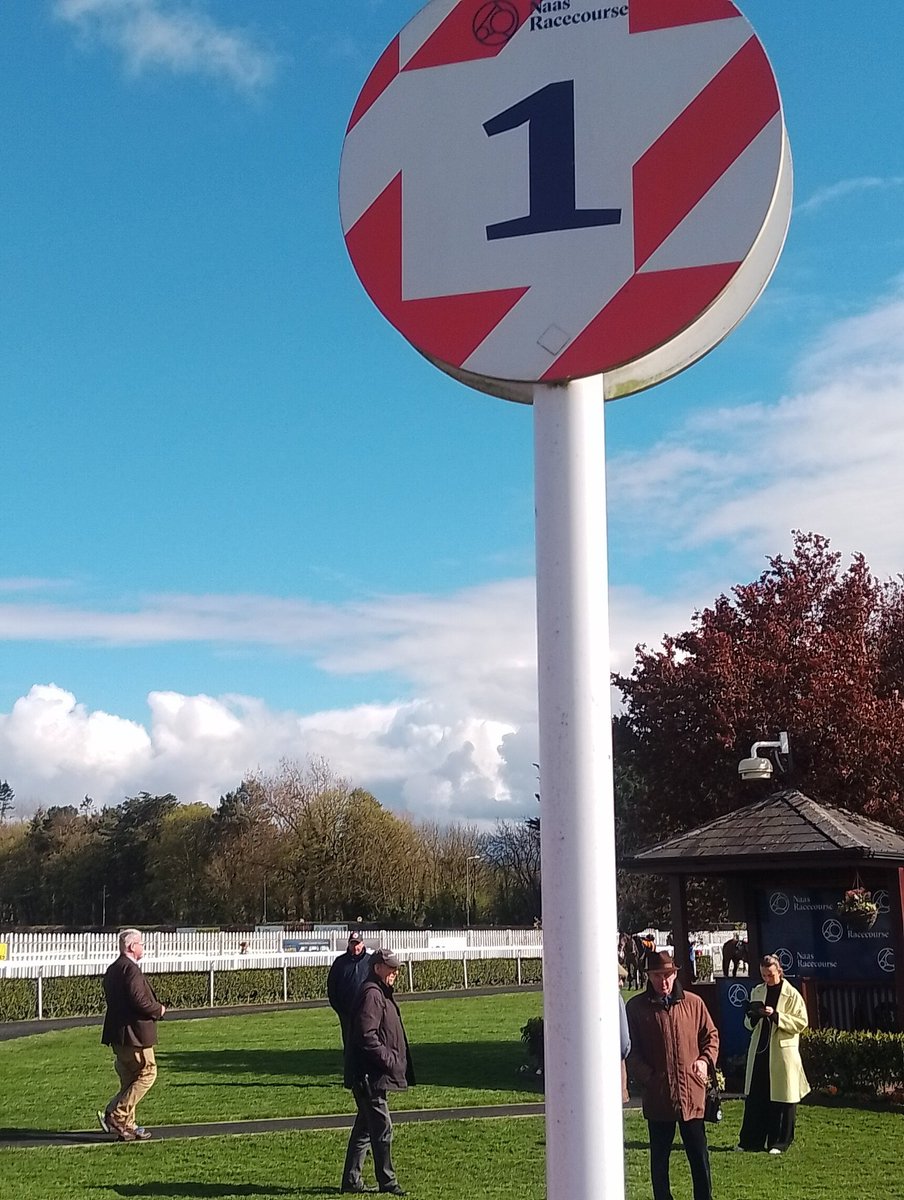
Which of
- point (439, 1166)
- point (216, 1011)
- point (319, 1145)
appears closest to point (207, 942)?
point (216, 1011)

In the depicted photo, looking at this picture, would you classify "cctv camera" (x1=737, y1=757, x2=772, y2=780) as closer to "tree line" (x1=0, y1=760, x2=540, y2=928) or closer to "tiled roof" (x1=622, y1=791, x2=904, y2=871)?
"tiled roof" (x1=622, y1=791, x2=904, y2=871)

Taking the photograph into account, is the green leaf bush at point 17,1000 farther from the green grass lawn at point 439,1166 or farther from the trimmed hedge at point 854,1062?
the trimmed hedge at point 854,1062

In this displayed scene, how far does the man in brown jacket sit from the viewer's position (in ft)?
29.5

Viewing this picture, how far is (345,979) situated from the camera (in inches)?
570

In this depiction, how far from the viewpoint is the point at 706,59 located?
2115 millimetres

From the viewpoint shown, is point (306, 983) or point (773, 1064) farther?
point (306, 983)

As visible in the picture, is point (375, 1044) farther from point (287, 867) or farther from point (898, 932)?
point (287, 867)

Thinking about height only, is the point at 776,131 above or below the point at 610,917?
above

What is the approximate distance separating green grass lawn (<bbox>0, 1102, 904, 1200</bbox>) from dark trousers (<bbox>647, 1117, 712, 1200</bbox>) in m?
0.76

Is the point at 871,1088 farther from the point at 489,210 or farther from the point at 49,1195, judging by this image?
the point at 489,210

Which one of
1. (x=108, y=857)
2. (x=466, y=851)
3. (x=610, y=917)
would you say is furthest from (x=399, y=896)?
(x=610, y=917)

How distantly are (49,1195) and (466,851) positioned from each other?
68.3 m

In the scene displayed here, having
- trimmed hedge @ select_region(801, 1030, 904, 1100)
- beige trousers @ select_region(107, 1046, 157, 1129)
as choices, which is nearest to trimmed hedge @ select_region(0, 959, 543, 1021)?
beige trousers @ select_region(107, 1046, 157, 1129)

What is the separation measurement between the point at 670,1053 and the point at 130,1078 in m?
5.97
